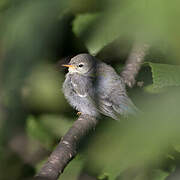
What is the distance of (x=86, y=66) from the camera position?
14.4 feet

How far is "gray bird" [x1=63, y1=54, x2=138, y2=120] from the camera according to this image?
3.83 metres

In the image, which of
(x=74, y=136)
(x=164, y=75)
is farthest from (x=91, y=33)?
(x=164, y=75)

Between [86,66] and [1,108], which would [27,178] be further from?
[86,66]

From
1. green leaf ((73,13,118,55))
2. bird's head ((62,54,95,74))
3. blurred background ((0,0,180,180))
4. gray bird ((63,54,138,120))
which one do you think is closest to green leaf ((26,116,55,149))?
blurred background ((0,0,180,180))

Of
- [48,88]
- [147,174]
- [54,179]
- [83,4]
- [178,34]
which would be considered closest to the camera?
[178,34]

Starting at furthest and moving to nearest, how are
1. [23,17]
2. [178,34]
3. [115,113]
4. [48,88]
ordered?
[48,88] → [115,113] → [23,17] → [178,34]

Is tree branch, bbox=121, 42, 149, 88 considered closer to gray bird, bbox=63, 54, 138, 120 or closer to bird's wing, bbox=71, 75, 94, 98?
gray bird, bbox=63, 54, 138, 120

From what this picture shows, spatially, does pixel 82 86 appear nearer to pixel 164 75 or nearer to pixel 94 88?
pixel 94 88

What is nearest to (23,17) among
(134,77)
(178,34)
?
(178,34)

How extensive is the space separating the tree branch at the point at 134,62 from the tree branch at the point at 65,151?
683 mm

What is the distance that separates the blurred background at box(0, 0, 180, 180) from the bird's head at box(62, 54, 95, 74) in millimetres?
164

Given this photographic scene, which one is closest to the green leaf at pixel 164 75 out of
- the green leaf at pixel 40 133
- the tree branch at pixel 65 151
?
the tree branch at pixel 65 151

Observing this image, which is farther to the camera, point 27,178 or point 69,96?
point 69,96

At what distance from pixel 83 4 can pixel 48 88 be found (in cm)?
150
